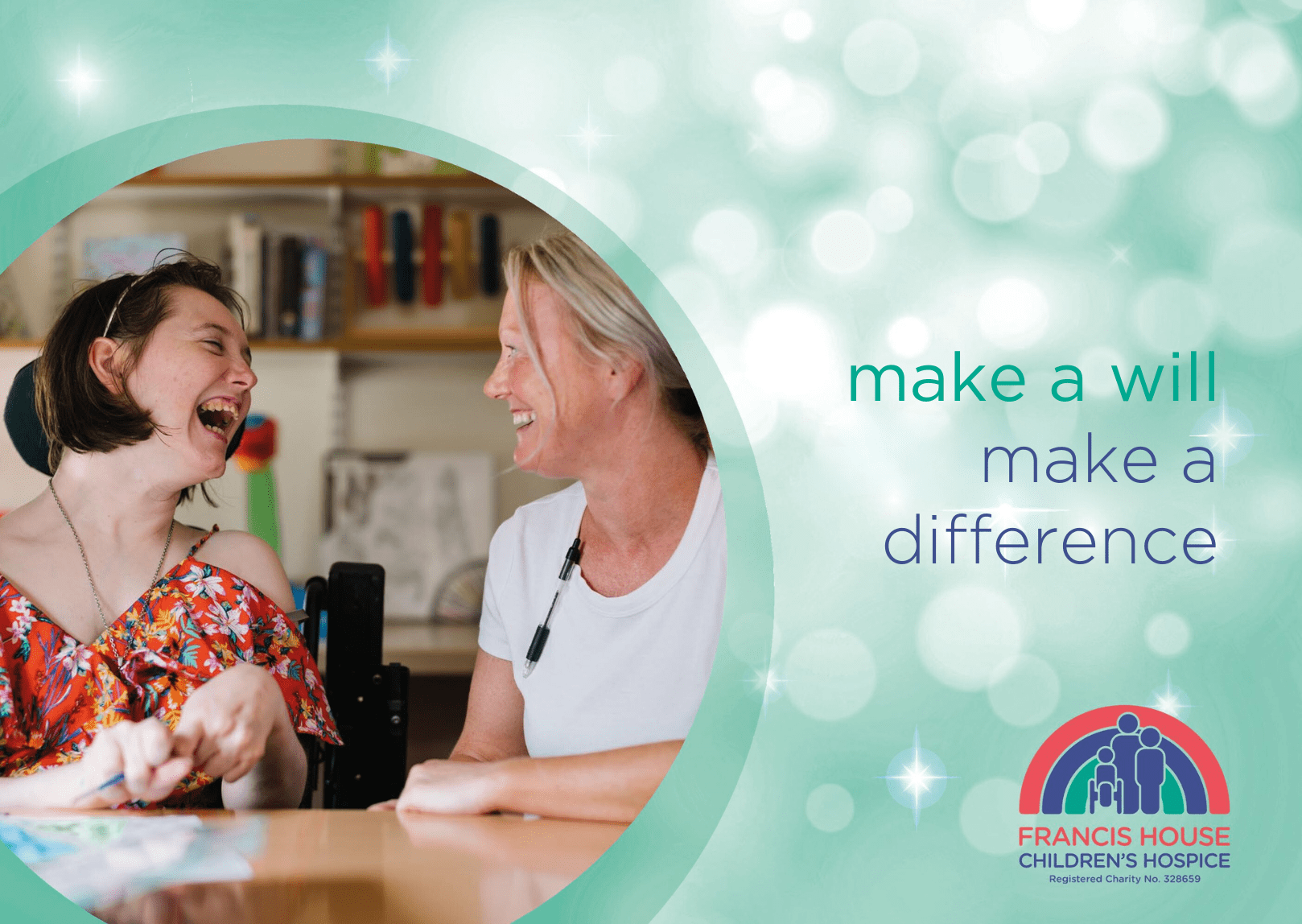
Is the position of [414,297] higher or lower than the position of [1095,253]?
higher

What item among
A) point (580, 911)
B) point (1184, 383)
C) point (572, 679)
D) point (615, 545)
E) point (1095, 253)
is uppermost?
point (1095, 253)

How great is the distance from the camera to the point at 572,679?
1653 mm

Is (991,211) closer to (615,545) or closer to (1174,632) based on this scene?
(1174,632)

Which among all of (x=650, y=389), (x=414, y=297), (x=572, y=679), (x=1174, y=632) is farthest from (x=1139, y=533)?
(x=414, y=297)

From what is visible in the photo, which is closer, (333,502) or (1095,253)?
(1095,253)

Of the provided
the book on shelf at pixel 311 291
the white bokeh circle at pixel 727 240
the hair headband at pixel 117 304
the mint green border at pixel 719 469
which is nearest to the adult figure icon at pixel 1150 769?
the mint green border at pixel 719 469

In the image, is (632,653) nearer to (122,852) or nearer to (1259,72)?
(122,852)

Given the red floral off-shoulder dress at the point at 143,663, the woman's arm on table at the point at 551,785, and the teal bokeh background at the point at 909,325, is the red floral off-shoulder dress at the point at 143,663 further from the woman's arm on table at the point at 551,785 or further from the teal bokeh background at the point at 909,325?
the teal bokeh background at the point at 909,325

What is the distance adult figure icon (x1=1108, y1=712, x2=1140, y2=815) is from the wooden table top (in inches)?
22.2

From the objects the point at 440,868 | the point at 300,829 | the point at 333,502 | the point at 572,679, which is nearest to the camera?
the point at 440,868

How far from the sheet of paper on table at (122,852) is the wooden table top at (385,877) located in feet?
0.04

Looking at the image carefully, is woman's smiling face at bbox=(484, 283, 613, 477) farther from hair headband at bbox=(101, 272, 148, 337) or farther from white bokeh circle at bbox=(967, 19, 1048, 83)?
white bokeh circle at bbox=(967, 19, 1048, 83)

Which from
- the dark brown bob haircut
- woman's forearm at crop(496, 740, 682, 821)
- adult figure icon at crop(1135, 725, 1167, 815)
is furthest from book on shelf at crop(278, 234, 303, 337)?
adult figure icon at crop(1135, 725, 1167, 815)

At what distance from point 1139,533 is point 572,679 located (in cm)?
78
